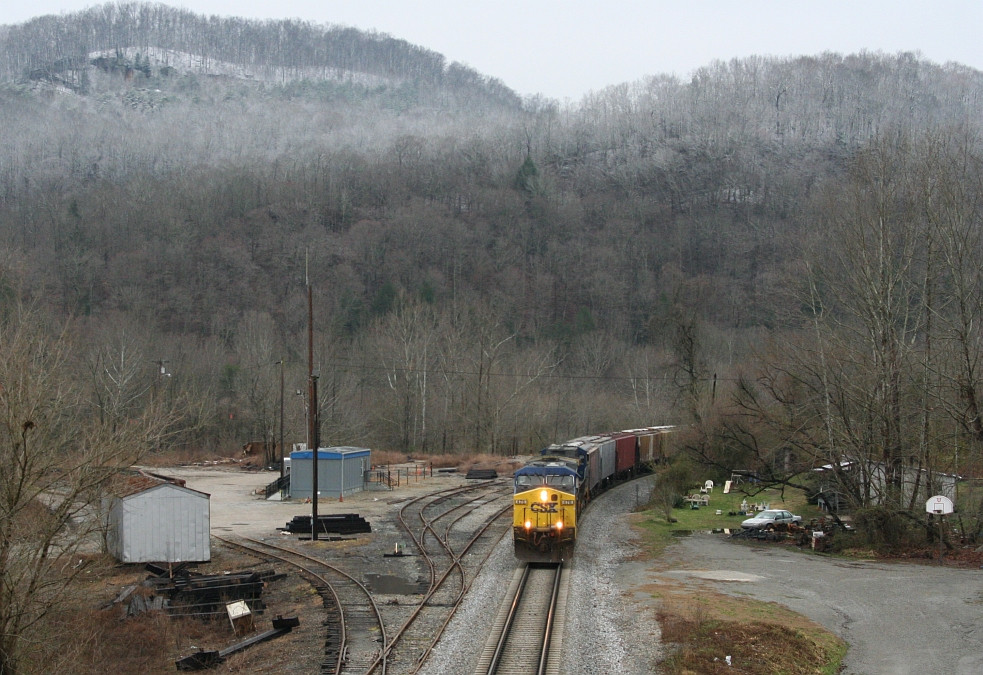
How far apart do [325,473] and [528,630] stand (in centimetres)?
2356

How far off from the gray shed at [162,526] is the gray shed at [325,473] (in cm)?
1312

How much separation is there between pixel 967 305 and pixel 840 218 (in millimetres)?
4909

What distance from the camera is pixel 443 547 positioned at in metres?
26.2

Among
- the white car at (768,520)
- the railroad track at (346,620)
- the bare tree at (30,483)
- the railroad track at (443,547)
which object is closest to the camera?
the bare tree at (30,483)

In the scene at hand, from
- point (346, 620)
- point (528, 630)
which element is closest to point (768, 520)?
point (528, 630)

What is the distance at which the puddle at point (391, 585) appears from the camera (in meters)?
20.6

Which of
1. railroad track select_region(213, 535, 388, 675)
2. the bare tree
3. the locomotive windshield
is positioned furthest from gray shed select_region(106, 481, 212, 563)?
the locomotive windshield

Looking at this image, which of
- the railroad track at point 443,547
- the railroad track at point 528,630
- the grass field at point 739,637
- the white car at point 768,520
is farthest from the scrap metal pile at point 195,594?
the white car at point 768,520

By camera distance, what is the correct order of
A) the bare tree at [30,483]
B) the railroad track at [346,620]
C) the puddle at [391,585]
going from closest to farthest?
the bare tree at [30,483] → the railroad track at [346,620] → the puddle at [391,585]

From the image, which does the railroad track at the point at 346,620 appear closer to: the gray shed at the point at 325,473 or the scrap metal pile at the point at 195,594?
the scrap metal pile at the point at 195,594

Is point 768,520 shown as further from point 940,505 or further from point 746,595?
point 746,595

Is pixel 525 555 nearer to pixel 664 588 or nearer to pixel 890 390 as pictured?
pixel 664 588

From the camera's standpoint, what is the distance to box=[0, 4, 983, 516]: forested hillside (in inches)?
1052

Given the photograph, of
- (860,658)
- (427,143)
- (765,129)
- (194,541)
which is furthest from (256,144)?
(860,658)
